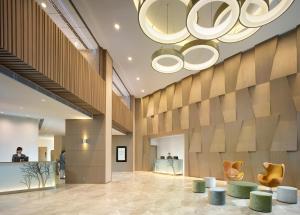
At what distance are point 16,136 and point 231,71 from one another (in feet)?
35.5

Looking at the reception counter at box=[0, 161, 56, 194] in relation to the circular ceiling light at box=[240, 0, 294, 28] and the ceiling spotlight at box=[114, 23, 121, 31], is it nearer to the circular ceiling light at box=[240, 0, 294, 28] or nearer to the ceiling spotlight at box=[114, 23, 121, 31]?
the ceiling spotlight at box=[114, 23, 121, 31]

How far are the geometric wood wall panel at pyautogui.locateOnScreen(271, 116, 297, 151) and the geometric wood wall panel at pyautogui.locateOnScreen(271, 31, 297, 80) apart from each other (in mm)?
1720

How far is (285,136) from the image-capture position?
31.2 ft

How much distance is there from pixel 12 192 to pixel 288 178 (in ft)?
30.3

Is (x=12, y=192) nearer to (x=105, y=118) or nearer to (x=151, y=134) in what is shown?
(x=105, y=118)

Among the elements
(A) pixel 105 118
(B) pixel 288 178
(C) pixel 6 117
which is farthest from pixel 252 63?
(C) pixel 6 117

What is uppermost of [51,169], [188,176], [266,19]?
[266,19]

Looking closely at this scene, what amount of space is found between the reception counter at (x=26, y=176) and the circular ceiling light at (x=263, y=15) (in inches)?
314

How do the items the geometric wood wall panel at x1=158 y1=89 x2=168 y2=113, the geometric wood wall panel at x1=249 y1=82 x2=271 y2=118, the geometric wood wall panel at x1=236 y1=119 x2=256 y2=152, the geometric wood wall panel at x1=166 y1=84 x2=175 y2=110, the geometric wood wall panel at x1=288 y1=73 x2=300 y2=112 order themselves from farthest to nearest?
1. the geometric wood wall panel at x1=158 y1=89 x2=168 y2=113
2. the geometric wood wall panel at x1=166 y1=84 x2=175 y2=110
3. the geometric wood wall panel at x1=236 y1=119 x2=256 y2=152
4. the geometric wood wall panel at x1=249 y1=82 x2=271 y2=118
5. the geometric wood wall panel at x1=288 y1=73 x2=300 y2=112

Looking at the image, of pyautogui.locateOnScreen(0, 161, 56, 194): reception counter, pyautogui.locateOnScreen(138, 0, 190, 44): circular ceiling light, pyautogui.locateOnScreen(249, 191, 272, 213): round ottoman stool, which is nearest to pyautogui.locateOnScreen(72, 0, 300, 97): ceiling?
pyautogui.locateOnScreen(138, 0, 190, 44): circular ceiling light

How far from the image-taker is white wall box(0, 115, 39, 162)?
42.3 ft

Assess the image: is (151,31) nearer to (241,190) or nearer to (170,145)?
(241,190)

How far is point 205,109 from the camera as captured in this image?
1390 centimetres

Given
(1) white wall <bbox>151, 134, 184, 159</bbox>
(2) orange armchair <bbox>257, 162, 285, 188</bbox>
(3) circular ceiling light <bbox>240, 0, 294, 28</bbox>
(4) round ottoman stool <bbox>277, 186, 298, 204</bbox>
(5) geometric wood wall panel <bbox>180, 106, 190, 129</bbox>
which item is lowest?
(4) round ottoman stool <bbox>277, 186, 298, 204</bbox>
